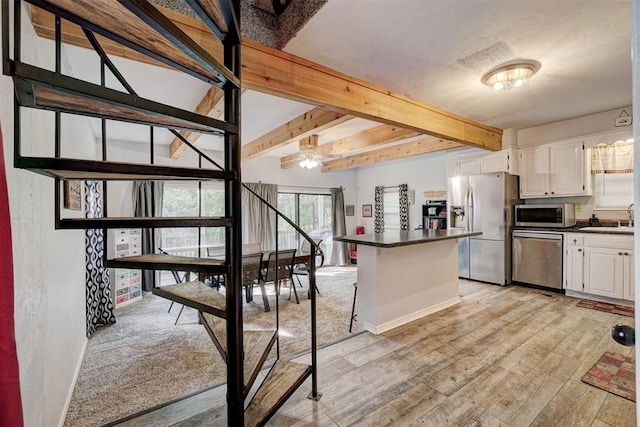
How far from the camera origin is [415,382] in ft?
6.83

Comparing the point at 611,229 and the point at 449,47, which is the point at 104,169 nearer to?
the point at 449,47

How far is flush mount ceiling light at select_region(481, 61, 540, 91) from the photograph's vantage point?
8.10ft

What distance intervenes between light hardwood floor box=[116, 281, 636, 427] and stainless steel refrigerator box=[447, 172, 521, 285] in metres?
1.37

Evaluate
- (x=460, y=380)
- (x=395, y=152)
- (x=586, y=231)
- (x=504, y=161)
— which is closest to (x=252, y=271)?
(x=460, y=380)

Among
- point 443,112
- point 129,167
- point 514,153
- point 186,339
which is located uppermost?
point 443,112

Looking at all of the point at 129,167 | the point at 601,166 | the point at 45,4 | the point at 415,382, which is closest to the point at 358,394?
the point at 415,382

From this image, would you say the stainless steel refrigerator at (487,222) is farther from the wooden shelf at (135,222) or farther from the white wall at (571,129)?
the wooden shelf at (135,222)

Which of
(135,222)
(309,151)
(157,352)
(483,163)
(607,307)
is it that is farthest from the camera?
(483,163)

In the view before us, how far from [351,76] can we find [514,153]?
343 cm

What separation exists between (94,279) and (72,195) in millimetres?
1266

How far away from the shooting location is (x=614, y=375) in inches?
83.9

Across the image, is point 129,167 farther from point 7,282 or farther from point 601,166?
point 601,166

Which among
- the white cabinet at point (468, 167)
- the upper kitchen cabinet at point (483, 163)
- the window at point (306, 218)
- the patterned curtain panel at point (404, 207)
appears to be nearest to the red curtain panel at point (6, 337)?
the upper kitchen cabinet at point (483, 163)

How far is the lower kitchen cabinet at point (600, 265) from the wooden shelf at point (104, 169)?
4675 millimetres
